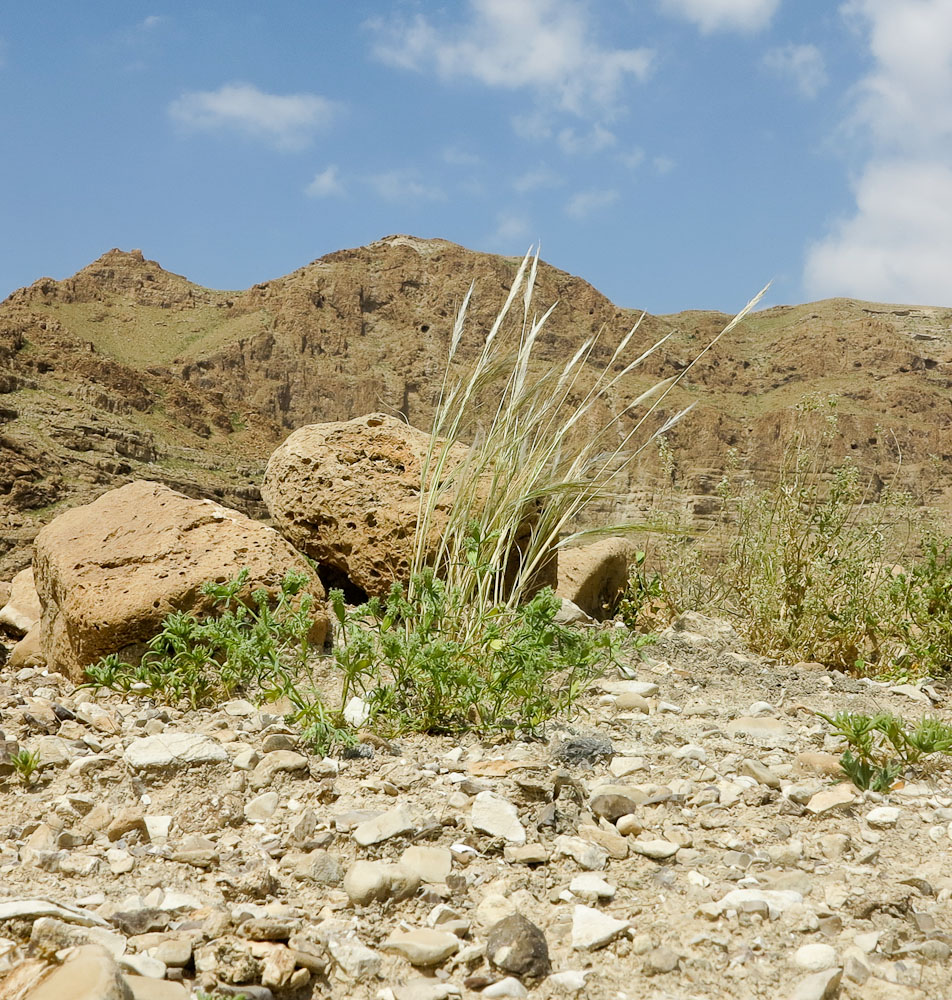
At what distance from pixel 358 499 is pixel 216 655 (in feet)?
4.54

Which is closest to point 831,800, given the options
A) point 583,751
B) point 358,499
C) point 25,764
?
point 583,751

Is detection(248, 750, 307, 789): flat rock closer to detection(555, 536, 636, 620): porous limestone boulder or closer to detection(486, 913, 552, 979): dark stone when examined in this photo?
detection(486, 913, 552, 979): dark stone

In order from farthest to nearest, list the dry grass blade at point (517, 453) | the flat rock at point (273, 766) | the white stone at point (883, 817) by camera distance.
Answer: the dry grass blade at point (517, 453) → the flat rock at point (273, 766) → the white stone at point (883, 817)

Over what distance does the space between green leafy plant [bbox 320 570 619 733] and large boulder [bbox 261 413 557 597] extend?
134 centimetres

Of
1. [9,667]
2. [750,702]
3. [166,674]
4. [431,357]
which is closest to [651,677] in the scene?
[750,702]

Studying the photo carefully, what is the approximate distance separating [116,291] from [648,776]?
6851 centimetres

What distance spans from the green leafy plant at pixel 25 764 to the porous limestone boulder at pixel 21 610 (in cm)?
261

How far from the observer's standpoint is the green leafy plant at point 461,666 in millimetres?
2773

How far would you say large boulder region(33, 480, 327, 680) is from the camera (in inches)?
146

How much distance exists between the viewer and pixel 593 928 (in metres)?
1.70

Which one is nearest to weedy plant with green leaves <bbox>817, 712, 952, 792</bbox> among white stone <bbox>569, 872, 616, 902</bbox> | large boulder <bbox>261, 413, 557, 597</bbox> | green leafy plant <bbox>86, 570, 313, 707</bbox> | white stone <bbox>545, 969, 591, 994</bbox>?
white stone <bbox>569, 872, 616, 902</bbox>

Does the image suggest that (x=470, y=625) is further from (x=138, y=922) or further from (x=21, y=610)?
(x=21, y=610)

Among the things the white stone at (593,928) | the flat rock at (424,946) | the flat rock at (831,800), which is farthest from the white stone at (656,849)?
the flat rock at (424,946)

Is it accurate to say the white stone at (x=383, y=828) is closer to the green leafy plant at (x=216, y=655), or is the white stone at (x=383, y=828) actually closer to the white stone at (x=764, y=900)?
the white stone at (x=764, y=900)
